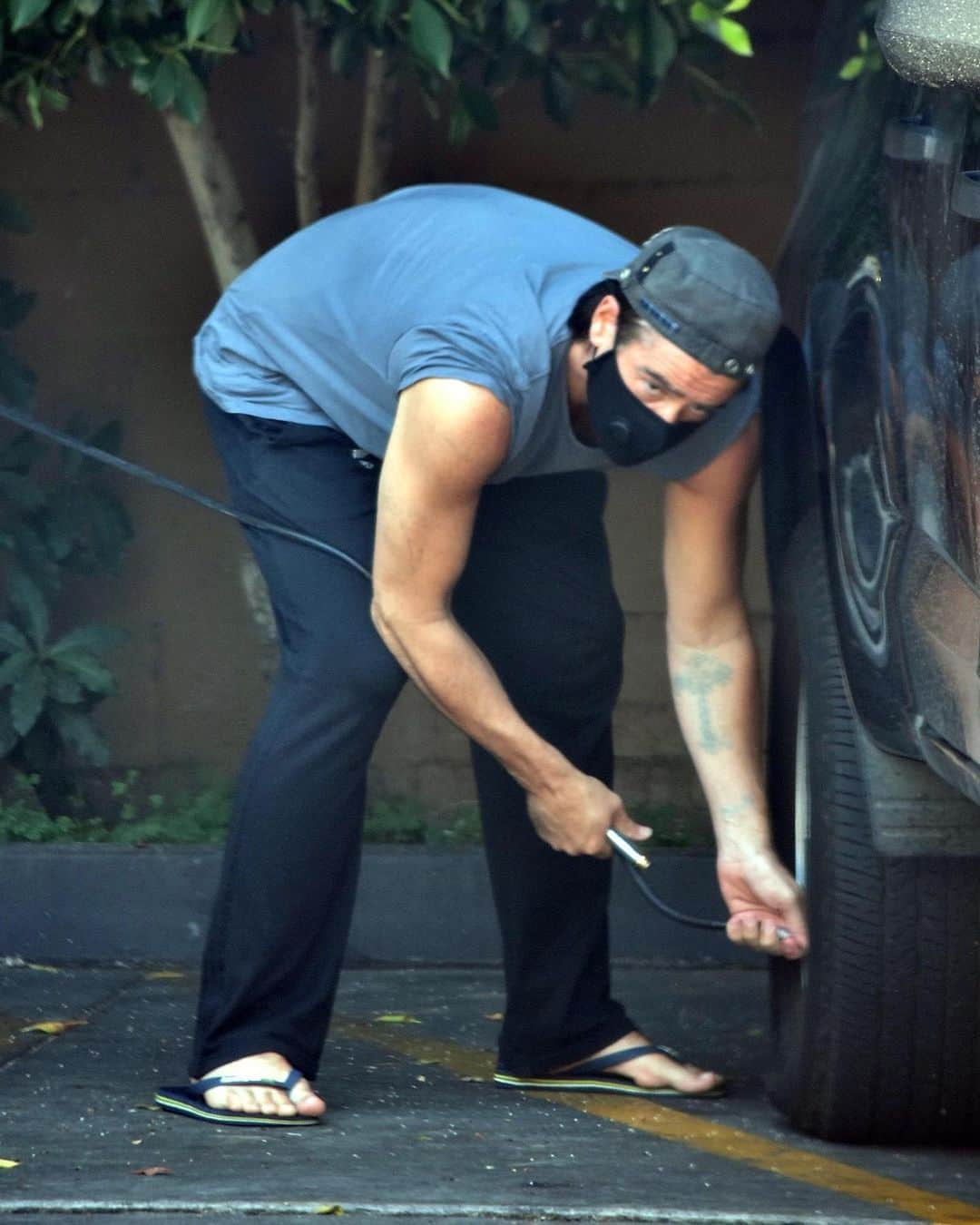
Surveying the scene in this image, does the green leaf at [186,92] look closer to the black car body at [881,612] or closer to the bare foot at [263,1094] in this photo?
the black car body at [881,612]

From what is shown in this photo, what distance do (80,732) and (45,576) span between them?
358 millimetres

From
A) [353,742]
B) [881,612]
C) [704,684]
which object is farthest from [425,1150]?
[881,612]

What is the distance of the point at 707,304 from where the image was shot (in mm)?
2441

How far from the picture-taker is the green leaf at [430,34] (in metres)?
3.13

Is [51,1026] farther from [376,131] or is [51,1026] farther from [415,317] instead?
[376,131]

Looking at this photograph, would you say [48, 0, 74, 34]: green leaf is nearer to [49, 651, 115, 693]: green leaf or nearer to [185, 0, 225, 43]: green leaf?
[185, 0, 225, 43]: green leaf

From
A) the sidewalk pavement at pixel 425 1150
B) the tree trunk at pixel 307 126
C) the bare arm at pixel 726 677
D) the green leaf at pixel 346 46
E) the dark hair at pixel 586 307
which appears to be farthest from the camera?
the tree trunk at pixel 307 126

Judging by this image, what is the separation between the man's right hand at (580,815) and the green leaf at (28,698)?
1.85 meters

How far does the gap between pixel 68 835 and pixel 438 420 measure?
7.16ft

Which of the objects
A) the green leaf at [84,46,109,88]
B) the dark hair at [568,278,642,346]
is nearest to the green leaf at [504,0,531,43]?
the green leaf at [84,46,109,88]

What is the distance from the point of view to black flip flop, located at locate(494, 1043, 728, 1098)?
302 cm

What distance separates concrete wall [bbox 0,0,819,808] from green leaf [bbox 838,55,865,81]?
1627 millimetres

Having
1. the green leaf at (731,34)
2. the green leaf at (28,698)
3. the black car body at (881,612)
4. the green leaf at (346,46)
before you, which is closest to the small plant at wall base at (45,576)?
the green leaf at (28,698)

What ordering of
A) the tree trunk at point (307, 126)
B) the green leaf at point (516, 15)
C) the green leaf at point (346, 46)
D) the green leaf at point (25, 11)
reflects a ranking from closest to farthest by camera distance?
the green leaf at point (25, 11), the green leaf at point (516, 15), the green leaf at point (346, 46), the tree trunk at point (307, 126)
